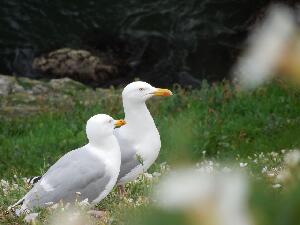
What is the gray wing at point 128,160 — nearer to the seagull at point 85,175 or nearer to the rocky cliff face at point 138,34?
the seagull at point 85,175

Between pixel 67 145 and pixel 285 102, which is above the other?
pixel 285 102

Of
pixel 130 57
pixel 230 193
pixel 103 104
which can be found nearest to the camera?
pixel 230 193

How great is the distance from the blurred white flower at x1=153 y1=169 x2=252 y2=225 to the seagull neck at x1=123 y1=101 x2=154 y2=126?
6689 mm

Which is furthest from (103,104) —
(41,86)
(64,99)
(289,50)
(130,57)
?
(289,50)

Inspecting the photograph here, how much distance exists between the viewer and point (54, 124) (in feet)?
45.2

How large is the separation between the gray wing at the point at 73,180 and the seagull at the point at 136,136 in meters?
0.88

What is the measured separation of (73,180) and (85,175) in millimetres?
112

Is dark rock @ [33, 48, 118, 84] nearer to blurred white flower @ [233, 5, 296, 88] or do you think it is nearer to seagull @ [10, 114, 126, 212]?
Answer: seagull @ [10, 114, 126, 212]

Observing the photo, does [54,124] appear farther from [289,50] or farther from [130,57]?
[289,50]

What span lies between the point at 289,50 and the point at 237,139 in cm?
1123

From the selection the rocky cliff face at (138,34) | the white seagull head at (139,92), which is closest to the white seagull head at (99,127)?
the white seagull head at (139,92)

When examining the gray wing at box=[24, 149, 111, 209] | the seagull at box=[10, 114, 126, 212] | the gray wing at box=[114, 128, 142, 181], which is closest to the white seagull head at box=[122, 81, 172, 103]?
the gray wing at box=[114, 128, 142, 181]

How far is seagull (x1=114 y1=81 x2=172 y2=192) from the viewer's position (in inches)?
280

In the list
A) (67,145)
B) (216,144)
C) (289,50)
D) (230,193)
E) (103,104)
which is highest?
(103,104)
